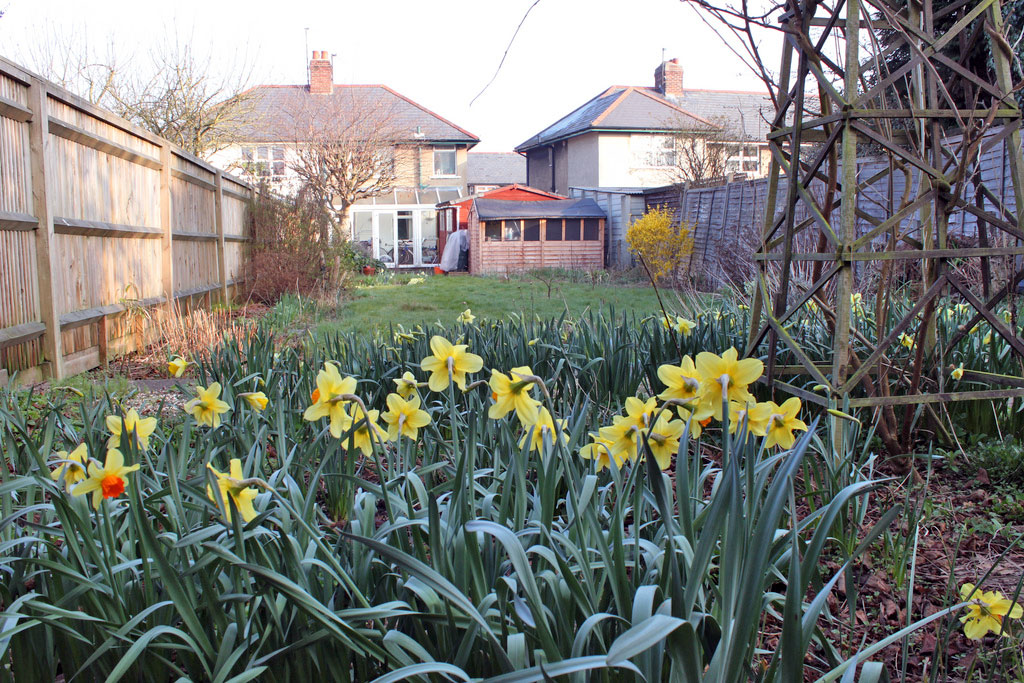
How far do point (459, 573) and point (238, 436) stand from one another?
96 centimetres

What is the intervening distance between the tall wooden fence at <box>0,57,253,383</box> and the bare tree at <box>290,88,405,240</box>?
15681 mm

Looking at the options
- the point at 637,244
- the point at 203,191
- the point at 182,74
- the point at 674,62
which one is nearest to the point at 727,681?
the point at 203,191

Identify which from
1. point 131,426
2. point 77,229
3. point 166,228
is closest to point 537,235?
point 166,228

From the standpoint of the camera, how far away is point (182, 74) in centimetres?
1828

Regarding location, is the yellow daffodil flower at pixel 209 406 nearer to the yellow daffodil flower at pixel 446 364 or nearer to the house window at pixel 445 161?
the yellow daffodil flower at pixel 446 364

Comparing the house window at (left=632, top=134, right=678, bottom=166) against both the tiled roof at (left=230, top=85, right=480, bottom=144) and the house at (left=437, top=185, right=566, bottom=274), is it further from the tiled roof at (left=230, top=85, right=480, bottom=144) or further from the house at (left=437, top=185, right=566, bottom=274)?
the tiled roof at (left=230, top=85, right=480, bottom=144)

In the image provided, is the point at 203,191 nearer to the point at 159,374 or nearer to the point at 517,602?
the point at 159,374

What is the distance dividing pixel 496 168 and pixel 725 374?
39.3 metres

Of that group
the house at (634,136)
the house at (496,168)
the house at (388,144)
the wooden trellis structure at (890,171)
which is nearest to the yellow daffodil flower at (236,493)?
the wooden trellis structure at (890,171)

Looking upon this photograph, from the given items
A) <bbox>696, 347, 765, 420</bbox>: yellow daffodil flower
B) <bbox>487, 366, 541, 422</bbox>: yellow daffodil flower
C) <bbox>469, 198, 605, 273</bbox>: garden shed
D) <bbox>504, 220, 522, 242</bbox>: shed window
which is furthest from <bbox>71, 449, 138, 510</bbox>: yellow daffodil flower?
<bbox>504, 220, 522, 242</bbox>: shed window

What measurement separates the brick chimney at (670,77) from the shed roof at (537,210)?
1233 centimetres

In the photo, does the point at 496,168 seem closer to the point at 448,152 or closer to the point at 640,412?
the point at 448,152

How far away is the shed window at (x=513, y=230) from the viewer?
21406 mm

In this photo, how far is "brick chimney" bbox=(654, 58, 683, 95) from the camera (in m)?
31.1
